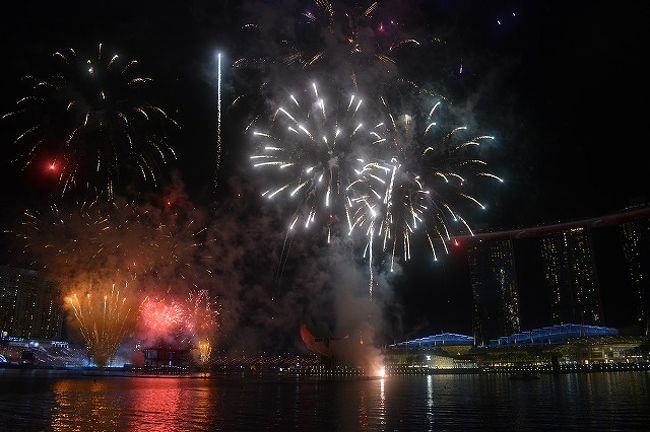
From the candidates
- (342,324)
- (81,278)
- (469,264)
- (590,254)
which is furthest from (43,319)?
(590,254)

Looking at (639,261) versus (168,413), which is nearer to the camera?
(168,413)

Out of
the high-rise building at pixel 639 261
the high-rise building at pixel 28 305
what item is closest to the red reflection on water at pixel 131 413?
the high-rise building at pixel 28 305

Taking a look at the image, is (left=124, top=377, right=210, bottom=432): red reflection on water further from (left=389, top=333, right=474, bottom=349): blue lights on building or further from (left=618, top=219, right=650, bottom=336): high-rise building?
(left=618, top=219, right=650, bottom=336): high-rise building

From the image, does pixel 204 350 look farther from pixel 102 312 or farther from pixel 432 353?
pixel 432 353

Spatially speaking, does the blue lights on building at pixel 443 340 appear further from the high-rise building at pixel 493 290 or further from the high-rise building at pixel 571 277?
the high-rise building at pixel 571 277

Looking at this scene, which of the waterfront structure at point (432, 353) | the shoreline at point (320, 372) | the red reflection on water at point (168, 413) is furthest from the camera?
the waterfront structure at point (432, 353)

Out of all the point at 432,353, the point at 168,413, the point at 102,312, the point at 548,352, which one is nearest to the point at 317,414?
the point at 168,413

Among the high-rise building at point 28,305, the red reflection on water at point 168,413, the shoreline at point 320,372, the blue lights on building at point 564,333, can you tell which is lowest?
the shoreline at point 320,372

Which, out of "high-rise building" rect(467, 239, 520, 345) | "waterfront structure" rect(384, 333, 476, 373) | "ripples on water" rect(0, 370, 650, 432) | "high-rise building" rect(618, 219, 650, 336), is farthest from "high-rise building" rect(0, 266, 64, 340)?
"high-rise building" rect(618, 219, 650, 336)
